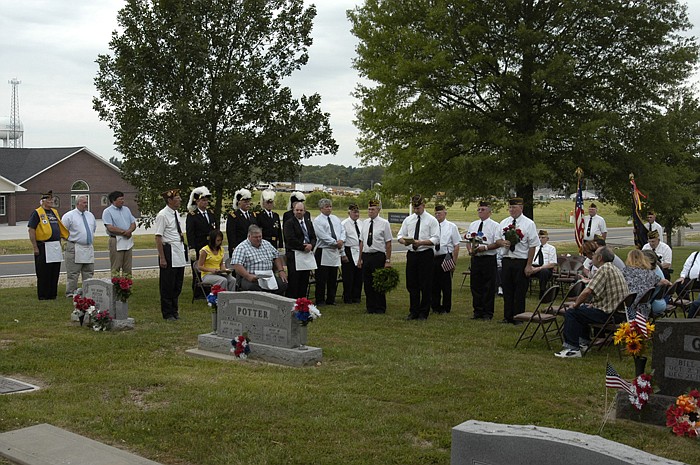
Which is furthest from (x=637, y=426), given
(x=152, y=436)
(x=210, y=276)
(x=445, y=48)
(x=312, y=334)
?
(x=445, y=48)

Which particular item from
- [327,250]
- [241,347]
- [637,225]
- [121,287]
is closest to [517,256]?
[637,225]

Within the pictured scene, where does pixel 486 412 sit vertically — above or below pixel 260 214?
below

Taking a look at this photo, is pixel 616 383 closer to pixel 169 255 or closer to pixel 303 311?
pixel 303 311

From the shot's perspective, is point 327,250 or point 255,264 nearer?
point 255,264

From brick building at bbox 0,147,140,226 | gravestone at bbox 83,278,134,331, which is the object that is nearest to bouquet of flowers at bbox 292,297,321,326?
gravestone at bbox 83,278,134,331

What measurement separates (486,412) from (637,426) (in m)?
1.33

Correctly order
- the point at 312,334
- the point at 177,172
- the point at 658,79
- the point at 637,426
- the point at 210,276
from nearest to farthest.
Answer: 1. the point at 637,426
2. the point at 312,334
3. the point at 210,276
4. the point at 177,172
5. the point at 658,79

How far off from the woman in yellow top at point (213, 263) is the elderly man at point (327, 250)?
6.38 feet

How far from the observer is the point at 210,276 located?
12883 millimetres

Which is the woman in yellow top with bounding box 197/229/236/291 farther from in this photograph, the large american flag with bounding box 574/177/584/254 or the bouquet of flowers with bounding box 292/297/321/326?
the large american flag with bounding box 574/177/584/254

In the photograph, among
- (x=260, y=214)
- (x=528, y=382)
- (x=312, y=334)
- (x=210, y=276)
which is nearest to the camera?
(x=528, y=382)

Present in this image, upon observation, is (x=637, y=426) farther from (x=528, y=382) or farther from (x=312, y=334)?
(x=312, y=334)

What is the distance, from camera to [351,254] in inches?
577

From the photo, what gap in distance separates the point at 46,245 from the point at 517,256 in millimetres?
9052
